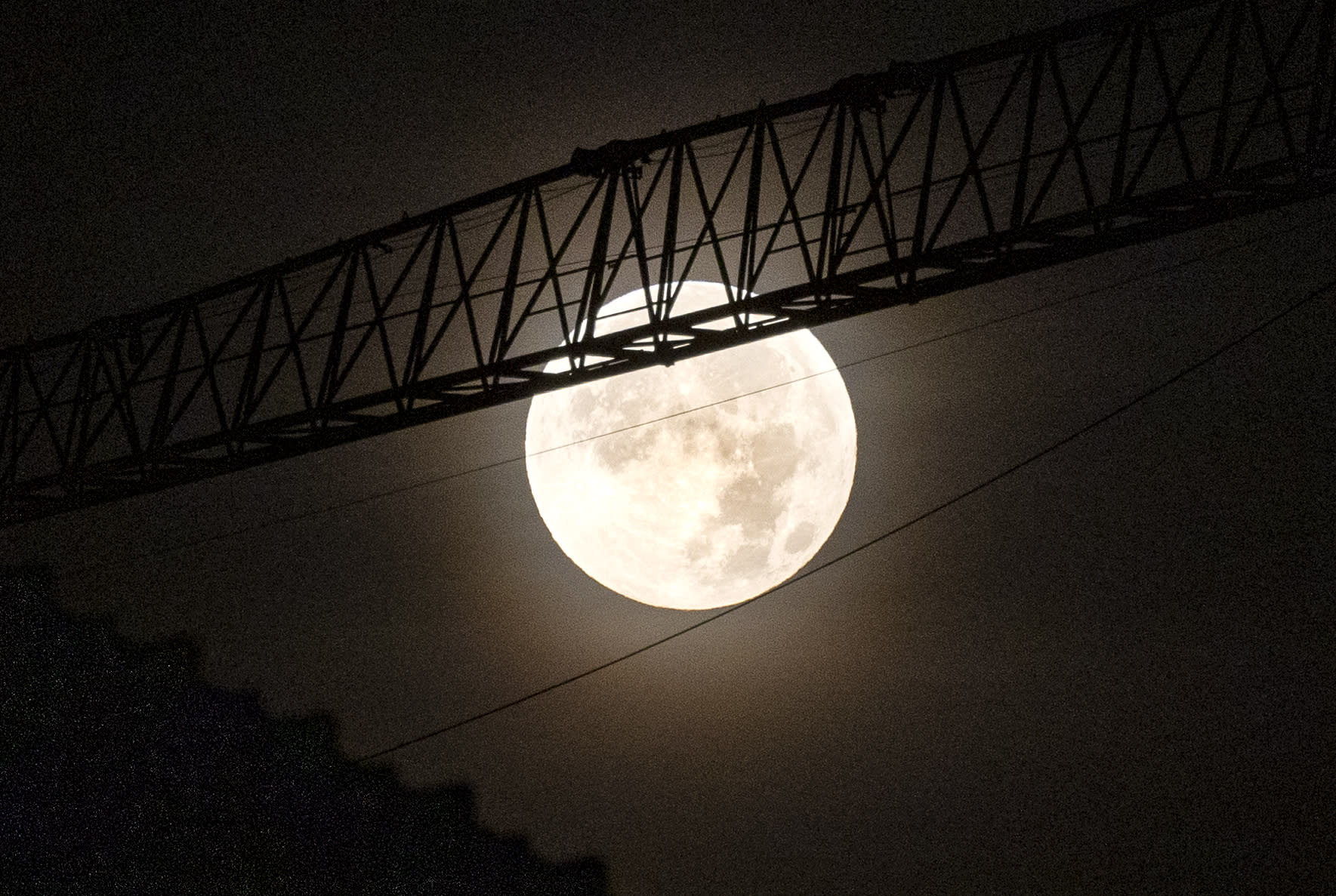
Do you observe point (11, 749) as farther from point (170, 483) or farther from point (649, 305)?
point (649, 305)

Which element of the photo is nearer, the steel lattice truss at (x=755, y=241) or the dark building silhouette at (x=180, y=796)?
the steel lattice truss at (x=755, y=241)

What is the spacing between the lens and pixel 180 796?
2034 cm

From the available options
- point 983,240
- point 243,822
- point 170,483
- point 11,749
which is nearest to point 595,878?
point 243,822

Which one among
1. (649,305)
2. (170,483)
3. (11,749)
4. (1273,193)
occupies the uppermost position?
(11,749)

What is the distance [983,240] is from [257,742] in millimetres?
17592

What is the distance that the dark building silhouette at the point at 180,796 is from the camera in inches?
728

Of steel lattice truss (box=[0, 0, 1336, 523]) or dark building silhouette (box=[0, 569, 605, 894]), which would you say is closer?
steel lattice truss (box=[0, 0, 1336, 523])

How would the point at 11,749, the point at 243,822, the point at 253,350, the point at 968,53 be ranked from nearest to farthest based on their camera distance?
the point at 968,53 < the point at 253,350 < the point at 11,749 < the point at 243,822

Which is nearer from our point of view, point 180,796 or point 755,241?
point 755,241

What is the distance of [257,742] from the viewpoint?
21828mm

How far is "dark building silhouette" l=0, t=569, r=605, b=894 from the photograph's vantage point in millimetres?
18500

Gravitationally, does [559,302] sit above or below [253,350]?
below

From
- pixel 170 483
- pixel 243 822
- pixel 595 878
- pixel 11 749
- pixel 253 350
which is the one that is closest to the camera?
pixel 253 350

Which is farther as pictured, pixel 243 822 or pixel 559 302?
pixel 243 822
